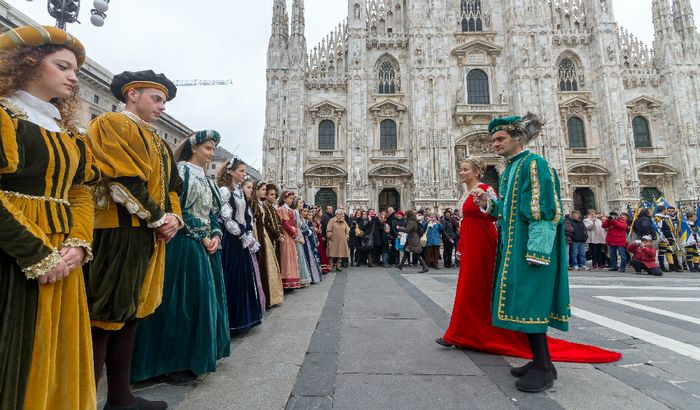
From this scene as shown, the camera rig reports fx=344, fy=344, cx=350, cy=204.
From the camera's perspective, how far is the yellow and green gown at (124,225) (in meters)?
1.76

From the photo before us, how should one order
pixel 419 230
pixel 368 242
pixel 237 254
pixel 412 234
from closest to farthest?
pixel 237 254 → pixel 412 234 → pixel 419 230 → pixel 368 242

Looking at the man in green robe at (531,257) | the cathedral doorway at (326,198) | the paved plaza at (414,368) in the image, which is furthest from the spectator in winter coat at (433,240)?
the cathedral doorway at (326,198)

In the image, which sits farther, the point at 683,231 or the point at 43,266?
the point at 683,231

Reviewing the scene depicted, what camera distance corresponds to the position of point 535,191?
8.18 ft

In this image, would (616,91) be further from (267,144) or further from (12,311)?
(12,311)

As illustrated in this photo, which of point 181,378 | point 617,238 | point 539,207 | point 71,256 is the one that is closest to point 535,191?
point 539,207

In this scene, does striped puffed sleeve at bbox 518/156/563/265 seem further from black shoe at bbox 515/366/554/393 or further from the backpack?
the backpack

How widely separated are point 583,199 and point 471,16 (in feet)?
45.9

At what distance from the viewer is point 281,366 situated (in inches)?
102

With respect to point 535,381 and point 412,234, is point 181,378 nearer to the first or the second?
point 535,381

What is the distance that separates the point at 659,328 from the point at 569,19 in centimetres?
2612

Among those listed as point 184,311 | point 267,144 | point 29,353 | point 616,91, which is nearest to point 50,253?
point 29,353

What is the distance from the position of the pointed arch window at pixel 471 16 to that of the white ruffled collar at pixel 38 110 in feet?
85.0

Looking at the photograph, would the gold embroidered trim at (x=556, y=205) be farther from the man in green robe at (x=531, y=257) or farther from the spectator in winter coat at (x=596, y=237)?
the spectator in winter coat at (x=596, y=237)
